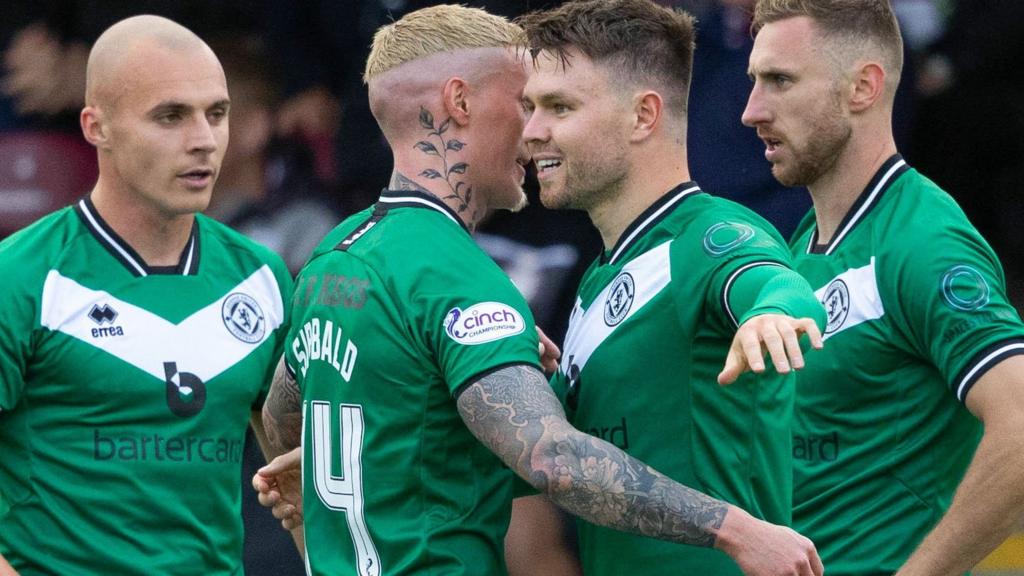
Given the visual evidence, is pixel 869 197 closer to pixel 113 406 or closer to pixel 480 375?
pixel 480 375

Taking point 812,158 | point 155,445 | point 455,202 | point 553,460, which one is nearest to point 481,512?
point 553,460

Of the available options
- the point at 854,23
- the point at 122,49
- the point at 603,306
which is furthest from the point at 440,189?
the point at 854,23

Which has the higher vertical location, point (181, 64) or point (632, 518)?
point (181, 64)

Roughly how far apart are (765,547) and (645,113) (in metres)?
1.08

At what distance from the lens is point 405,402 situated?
3.56 metres

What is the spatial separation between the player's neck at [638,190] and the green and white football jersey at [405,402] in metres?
0.32

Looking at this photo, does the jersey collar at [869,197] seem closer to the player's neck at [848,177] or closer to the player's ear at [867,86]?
the player's neck at [848,177]

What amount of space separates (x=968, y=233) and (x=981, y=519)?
0.66 metres

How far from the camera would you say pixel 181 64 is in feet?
14.4

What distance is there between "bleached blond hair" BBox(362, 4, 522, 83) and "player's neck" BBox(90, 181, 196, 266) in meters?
0.74

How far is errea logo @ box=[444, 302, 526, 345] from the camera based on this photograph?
3410mm

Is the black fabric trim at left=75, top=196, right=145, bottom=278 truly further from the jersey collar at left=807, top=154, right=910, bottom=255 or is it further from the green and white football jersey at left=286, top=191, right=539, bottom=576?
the jersey collar at left=807, top=154, right=910, bottom=255

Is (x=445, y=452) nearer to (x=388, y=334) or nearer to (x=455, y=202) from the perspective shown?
(x=388, y=334)

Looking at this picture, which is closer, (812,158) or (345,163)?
(812,158)
